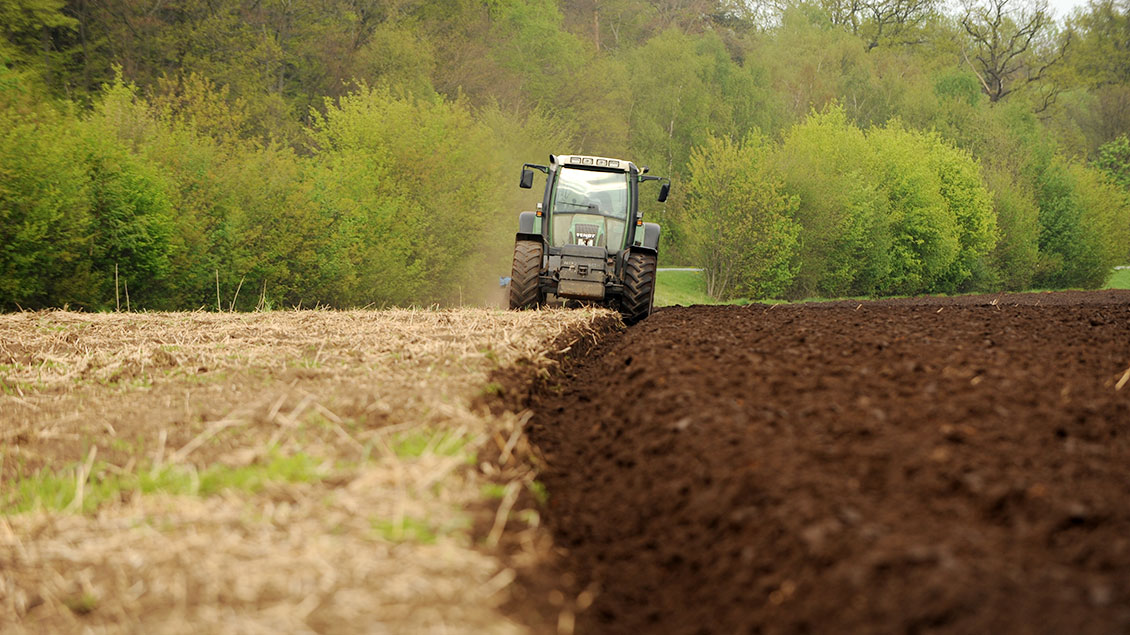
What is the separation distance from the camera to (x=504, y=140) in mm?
43938

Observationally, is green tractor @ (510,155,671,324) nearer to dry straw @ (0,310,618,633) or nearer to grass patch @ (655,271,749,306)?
dry straw @ (0,310,618,633)

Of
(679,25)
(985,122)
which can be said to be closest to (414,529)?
(985,122)

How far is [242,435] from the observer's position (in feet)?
19.1

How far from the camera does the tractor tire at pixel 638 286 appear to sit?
647 inches

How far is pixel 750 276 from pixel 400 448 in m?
33.5

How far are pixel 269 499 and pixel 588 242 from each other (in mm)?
12862

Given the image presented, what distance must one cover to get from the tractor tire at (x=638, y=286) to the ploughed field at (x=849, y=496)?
868 centimetres

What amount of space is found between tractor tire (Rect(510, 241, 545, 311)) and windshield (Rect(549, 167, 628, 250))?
970 mm

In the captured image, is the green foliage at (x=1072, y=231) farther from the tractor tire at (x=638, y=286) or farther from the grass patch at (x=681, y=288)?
the tractor tire at (x=638, y=286)

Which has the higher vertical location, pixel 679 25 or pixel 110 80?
pixel 679 25

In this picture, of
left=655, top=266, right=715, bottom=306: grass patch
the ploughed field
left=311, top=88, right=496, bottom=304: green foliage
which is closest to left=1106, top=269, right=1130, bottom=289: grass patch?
left=655, top=266, right=715, bottom=306: grass patch

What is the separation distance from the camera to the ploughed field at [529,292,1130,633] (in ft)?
11.0

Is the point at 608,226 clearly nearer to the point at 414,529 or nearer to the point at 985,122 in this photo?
the point at 414,529

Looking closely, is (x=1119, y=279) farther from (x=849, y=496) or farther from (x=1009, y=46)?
(x=849, y=496)
